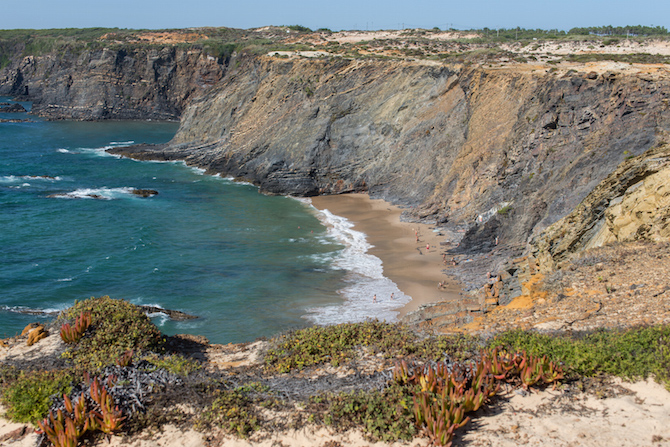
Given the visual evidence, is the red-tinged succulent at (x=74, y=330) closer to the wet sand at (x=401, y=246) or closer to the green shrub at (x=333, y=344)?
the green shrub at (x=333, y=344)

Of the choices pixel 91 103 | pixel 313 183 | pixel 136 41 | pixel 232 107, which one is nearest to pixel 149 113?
pixel 91 103

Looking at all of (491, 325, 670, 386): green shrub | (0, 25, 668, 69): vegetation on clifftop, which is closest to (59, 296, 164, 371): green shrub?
(491, 325, 670, 386): green shrub

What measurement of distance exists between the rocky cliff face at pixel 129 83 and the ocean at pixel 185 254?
41.4 m

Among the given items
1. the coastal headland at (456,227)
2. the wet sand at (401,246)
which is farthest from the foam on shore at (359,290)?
the coastal headland at (456,227)

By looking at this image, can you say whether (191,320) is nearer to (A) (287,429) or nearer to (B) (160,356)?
(B) (160,356)

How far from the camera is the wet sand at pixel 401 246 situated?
89.6ft

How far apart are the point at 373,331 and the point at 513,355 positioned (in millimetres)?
3747

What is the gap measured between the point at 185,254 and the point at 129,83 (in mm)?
73463

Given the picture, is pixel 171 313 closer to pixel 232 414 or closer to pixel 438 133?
pixel 232 414

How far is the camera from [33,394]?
10000 millimetres

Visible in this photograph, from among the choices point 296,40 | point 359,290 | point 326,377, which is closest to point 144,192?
point 359,290

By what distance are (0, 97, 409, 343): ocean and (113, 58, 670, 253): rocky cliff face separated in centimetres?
586

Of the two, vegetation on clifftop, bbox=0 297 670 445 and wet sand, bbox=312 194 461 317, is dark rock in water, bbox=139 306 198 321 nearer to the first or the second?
wet sand, bbox=312 194 461 317

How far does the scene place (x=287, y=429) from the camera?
9.38 meters
